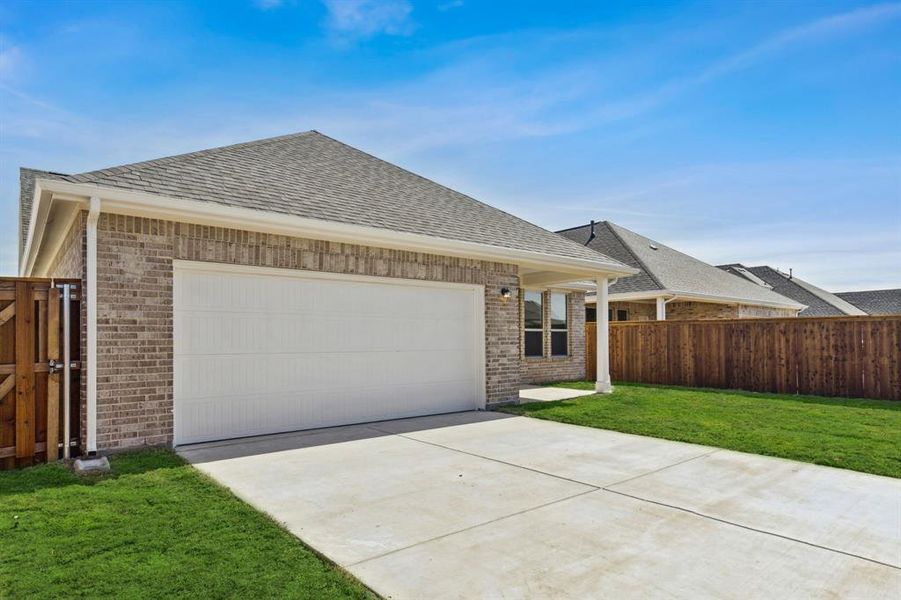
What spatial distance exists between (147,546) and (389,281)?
218 inches

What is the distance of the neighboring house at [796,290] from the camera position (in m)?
29.1

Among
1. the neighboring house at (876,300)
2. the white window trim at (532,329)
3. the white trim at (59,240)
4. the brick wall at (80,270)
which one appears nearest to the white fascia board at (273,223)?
the brick wall at (80,270)

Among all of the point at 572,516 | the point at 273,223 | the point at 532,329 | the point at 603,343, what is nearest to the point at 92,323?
the point at 273,223

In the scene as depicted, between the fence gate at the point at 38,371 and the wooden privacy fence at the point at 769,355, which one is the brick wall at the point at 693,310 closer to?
the wooden privacy fence at the point at 769,355

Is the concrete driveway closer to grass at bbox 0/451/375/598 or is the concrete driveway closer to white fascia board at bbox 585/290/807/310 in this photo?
grass at bbox 0/451/375/598

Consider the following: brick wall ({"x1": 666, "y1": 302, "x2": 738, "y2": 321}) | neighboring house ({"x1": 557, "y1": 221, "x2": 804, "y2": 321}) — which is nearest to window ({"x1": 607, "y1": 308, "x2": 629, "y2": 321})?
neighboring house ({"x1": 557, "y1": 221, "x2": 804, "y2": 321})

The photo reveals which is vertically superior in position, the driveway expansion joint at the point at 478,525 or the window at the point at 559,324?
the window at the point at 559,324

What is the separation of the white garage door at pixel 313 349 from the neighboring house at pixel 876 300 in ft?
118

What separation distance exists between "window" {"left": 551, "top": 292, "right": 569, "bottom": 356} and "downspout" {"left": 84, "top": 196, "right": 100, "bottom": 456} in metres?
11.0

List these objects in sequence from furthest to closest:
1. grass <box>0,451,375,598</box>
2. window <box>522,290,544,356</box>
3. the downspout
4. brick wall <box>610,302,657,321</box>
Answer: brick wall <box>610,302,657,321</box> < window <box>522,290,544,356</box> < the downspout < grass <box>0,451,375,598</box>

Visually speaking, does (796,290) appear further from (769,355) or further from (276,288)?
(276,288)

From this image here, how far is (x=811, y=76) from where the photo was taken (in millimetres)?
9977

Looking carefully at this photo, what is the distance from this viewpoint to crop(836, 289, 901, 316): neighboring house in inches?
1334

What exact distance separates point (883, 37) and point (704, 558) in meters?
9.65
